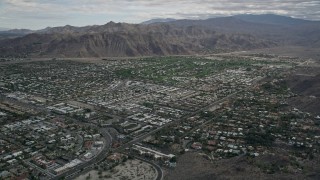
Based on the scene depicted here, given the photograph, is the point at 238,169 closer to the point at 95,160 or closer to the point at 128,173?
the point at 128,173

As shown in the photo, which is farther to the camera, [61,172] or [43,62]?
[43,62]

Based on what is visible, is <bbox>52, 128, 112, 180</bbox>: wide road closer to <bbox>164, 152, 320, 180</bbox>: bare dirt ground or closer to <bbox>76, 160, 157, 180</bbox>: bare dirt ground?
<bbox>76, 160, 157, 180</bbox>: bare dirt ground

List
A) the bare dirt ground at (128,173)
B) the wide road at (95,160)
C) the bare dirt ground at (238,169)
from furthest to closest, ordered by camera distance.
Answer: the wide road at (95,160) → the bare dirt ground at (128,173) → the bare dirt ground at (238,169)

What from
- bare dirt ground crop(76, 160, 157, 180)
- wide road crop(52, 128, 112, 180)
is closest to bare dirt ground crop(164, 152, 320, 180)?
bare dirt ground crop(76, 160, 157, 180)

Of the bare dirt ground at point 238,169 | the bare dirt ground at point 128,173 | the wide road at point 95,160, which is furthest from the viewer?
the wide road at point 95,160

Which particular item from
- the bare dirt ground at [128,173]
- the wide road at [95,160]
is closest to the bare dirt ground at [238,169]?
the bare dirt ground at [128,173]

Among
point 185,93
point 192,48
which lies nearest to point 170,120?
point 185,93

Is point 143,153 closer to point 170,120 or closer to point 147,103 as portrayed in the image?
point 170,120

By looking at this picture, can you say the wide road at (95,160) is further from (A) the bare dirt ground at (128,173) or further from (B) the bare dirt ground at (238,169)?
(B) the bare dirt ground at (238,169)
